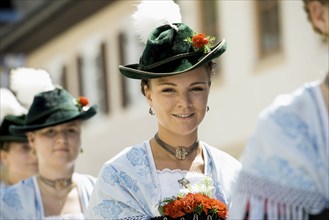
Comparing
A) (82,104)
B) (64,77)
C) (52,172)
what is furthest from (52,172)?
(64,77)

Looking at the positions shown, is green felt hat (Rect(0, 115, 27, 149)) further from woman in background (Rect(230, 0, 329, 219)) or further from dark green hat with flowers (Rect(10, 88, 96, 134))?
woman in background (Rect(230, 0, 329, 219))

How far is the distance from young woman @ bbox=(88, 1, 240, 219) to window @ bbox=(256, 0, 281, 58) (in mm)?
12032

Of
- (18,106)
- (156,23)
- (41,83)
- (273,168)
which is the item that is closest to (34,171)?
(18,106)

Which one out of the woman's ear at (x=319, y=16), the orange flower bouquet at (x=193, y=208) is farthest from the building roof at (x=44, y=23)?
the woman's ear at (x=319, y=16)

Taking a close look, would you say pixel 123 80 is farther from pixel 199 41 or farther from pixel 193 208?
pixel 193 208

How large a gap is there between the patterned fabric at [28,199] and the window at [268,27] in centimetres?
1047

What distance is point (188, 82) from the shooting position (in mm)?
5203

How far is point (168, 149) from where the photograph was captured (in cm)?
532

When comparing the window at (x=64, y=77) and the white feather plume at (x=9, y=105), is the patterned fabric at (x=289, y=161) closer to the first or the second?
the white feather plume at (x=9, y=105)

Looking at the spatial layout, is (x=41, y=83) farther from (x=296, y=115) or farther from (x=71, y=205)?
(x=296, y=115)

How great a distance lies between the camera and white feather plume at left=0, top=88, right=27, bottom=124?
8117 mm

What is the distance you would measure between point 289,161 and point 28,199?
3715mm

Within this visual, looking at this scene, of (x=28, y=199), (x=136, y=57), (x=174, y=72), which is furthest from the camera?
(x=136, y=57)

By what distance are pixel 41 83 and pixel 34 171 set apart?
1.17 meters
